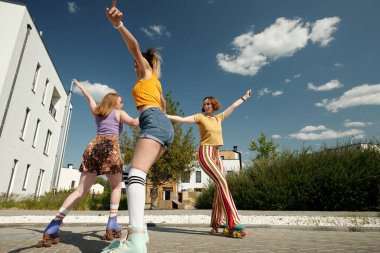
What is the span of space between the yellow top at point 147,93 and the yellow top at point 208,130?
1.81 metres

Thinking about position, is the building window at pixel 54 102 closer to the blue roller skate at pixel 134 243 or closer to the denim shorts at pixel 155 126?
the denim shorts at pixel 155 126

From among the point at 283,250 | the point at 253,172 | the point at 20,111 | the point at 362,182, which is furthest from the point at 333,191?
the point at 20,111

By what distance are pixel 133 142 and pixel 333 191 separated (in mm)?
12669

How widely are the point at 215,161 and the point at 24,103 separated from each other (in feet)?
50.8

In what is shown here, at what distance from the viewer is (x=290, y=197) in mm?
9156

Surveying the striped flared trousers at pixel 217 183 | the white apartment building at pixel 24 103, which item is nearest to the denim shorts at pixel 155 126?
the striped flared trousers at pixel 217 183

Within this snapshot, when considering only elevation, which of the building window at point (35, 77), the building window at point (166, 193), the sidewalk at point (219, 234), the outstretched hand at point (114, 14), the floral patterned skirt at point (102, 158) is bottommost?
the sidewalk at point (219, 234)

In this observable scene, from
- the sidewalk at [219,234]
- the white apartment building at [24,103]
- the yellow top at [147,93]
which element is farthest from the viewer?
the white apartment building at [24,103]

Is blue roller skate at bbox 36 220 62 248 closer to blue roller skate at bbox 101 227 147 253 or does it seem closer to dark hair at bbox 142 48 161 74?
blue roller skate at bbox 101 227 147 253

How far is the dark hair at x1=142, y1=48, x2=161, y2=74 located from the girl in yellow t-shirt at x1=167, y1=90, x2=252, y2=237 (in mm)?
1238

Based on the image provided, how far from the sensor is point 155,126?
2158 mm

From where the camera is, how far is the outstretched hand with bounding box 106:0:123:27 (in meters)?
1.97

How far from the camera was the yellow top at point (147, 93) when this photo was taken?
89.9 inches

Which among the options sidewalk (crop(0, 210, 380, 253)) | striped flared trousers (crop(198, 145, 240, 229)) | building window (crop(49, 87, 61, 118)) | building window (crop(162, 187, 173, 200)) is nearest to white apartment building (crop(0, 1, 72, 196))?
building window (crop(49, 87, 61, 118))
